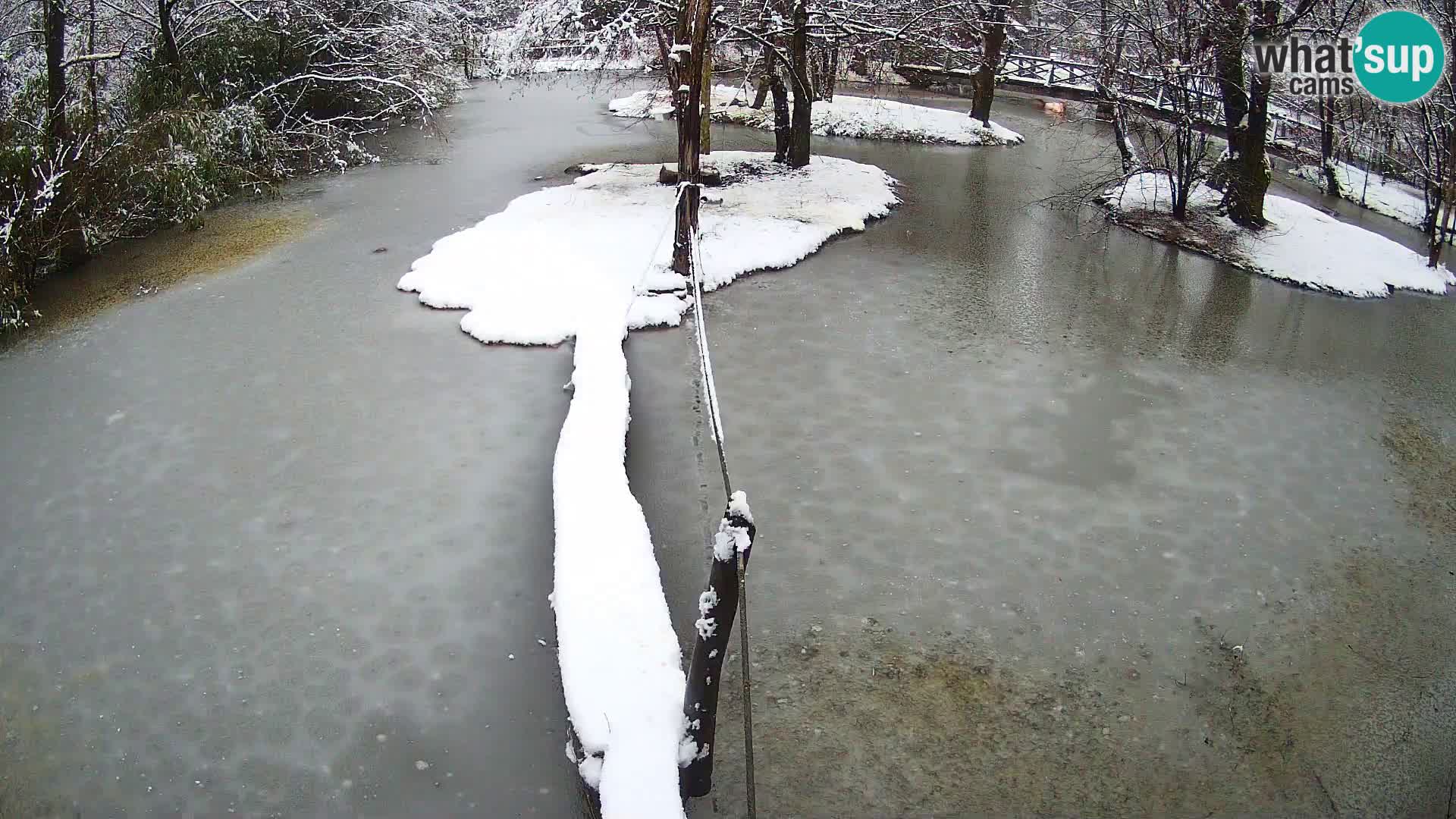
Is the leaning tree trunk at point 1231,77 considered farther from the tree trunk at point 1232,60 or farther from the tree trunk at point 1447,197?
the tree trunk at point 1447,197

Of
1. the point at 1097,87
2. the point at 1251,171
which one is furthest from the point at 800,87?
the point at 1251,171

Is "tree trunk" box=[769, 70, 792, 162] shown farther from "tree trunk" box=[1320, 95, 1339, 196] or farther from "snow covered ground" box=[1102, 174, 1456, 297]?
"tree trunk" box=[1320, 95, 1339, 196]

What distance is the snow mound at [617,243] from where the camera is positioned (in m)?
8.63

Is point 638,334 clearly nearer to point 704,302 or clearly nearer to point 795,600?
point 704,302

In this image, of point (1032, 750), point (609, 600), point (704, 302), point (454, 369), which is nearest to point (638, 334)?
point (704, 302)

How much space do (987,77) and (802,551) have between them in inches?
593

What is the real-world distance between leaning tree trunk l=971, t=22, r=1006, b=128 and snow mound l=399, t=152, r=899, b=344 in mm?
4937

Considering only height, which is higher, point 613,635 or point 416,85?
point 416,85

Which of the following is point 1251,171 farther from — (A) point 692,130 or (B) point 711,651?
(B) point 711,651

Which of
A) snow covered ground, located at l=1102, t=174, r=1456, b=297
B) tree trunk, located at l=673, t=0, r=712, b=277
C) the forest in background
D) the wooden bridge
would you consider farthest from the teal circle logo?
tree trunk, located at l=673, t=0, r=712, b=277

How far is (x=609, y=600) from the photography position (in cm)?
413

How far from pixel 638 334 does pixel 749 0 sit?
8.29 meters

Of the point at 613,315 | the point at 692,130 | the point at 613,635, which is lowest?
the point at 613,635

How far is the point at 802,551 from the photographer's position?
5.45 metres
